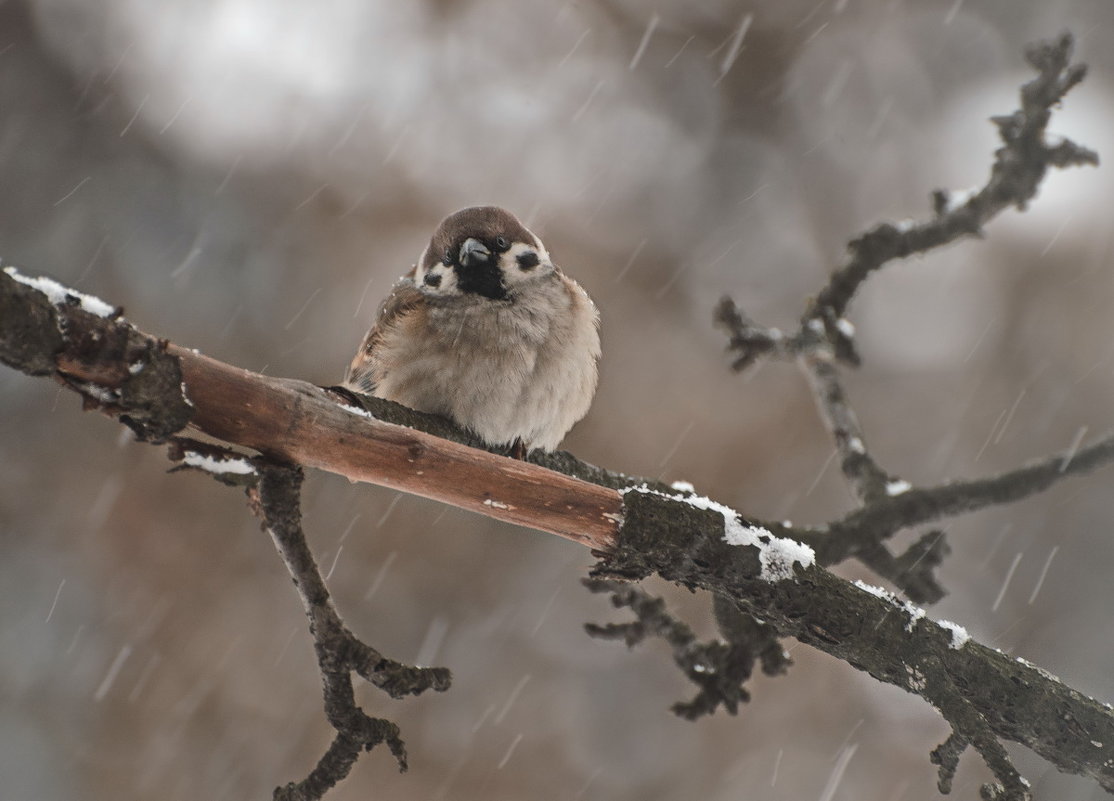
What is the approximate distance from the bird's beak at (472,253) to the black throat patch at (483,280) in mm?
15

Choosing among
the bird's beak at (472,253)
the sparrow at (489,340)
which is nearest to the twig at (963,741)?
the sparrow at (489,340)

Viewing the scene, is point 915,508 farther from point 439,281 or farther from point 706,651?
point 439,281

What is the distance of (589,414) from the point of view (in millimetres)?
6004

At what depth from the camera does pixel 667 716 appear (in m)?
5.90

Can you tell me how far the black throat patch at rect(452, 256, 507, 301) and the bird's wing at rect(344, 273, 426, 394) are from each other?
151 mm

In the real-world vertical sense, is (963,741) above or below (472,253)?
below

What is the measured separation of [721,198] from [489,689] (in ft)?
11.6

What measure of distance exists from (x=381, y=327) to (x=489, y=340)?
17.9 inches

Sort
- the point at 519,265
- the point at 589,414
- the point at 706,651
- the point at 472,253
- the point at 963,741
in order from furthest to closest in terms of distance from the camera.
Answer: the point at 589,414 → the point at 519,265 → the point at 472,253 → the point at 706,651 → the point at 963,741

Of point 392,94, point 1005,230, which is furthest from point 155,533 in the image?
point 1005,230

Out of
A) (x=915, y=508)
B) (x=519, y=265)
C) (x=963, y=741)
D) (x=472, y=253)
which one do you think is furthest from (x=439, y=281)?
(x=963, y=741)

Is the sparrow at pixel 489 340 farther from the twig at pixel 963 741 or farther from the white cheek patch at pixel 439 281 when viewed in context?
the twig at pixel 963 741

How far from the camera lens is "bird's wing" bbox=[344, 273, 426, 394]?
337 centimetres

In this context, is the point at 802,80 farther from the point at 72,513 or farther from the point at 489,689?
the point at 72,513
